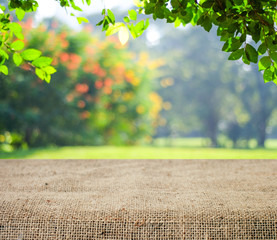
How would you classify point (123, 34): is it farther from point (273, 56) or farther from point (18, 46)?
point (273, 56)

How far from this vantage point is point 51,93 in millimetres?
3451

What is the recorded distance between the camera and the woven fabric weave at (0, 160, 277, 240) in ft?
2.16

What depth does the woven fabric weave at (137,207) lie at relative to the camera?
659mm

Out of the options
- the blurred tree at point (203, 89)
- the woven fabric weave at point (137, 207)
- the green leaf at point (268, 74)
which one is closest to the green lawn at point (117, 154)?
the woven fabric weave at point (137, 207)

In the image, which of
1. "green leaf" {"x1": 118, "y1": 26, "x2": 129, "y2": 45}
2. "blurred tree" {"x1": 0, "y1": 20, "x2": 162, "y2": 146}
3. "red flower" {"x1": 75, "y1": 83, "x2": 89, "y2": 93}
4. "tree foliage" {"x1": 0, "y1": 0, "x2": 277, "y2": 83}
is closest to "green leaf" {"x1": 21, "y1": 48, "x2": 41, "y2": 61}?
"tree foliage" {"x1": 0, "y1": 0, "x2": 277, "y2": 83}

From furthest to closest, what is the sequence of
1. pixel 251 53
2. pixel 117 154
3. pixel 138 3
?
pixel 117 154 → pixel 138 3 → pixel 251 53

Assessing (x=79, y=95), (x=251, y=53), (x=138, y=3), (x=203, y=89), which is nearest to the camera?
(x=251, y=53)

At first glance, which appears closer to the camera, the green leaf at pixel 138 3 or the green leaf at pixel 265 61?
the green leaf at pixel 265 61

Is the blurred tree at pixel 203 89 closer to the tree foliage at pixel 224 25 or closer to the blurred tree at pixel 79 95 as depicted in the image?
the blurred tree at pixel 79 95

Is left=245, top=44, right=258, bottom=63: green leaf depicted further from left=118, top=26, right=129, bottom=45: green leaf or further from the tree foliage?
left=118, top=26, right=129, bottom=45: green leaf

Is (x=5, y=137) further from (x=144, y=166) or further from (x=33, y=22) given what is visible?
(x=144, y=166)

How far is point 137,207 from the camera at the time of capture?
0.70 meters

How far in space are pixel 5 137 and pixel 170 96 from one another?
5721 mm

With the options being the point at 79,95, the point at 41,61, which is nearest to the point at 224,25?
the point at 41,61
